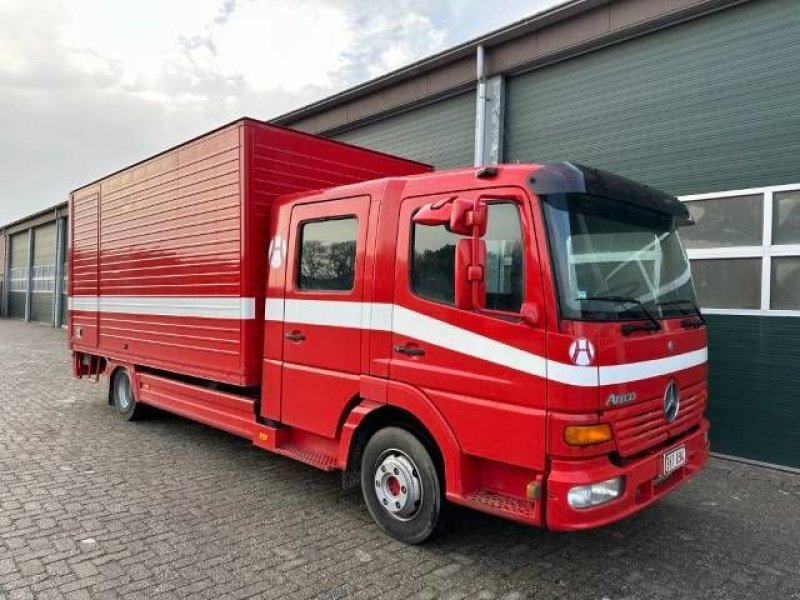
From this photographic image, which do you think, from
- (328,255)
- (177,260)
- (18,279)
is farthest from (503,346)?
(18,279)

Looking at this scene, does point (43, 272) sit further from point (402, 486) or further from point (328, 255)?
point (402, 486)

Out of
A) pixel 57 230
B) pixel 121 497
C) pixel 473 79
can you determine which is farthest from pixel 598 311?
pixel 57 230

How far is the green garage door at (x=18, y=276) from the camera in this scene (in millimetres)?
30062

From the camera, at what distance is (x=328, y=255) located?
463 centimetres

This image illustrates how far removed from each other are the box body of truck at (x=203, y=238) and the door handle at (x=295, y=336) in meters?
0.45

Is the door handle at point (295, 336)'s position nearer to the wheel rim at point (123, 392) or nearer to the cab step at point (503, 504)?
the cab step at point (503, 504)

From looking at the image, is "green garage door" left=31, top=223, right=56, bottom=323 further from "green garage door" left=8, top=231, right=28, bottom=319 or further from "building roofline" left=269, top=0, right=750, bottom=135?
"building roofline" left=269, top=0, right=750, bottom=135

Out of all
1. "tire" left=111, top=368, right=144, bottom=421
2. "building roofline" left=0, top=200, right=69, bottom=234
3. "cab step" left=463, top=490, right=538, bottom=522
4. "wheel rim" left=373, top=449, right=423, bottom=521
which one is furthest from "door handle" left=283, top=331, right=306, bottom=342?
"building roofline" left=0, top=200, right=69, bottom=234

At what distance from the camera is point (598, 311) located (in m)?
3.34

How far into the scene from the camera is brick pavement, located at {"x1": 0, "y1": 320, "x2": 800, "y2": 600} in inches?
138

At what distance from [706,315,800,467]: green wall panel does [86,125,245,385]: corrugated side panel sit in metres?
4.83

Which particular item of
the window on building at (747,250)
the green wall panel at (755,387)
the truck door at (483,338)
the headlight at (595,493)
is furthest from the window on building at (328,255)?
the green wall panel at (755,387)

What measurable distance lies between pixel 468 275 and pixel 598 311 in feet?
2.44

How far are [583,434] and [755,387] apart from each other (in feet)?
12.9
